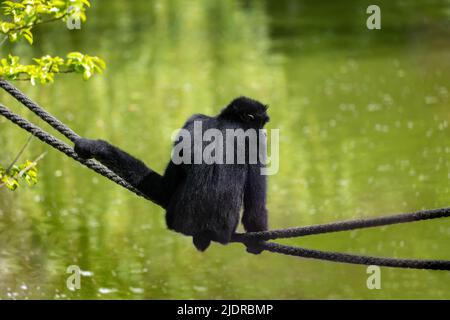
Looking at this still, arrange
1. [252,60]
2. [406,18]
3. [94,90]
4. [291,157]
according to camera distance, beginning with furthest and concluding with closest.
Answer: [406,18], [252,60], [94,90], [291,157]

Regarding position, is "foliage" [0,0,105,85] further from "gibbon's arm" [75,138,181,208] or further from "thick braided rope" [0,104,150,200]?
"gibbon's arm" [75,138,181,208]

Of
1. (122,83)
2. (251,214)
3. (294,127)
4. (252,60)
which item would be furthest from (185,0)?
(251,214)

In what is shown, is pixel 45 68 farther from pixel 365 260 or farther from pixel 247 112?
pixel 365 260

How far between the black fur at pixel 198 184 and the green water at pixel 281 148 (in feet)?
16.1

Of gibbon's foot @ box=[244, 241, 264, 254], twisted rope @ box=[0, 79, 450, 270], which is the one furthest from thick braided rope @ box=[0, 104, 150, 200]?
gibbon's foot @ box=[244, 241, 264, 254]

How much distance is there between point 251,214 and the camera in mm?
5902

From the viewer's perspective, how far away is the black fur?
17.8 feet

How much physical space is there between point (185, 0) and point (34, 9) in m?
34.4

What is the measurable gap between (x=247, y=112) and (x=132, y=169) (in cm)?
88

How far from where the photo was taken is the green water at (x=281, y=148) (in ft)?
35.8

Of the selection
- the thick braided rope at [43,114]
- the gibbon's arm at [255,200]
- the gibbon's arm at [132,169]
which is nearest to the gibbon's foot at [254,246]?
the gibbon's arm at [255,200]

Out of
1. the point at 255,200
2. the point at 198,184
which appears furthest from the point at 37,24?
the point at 255,200

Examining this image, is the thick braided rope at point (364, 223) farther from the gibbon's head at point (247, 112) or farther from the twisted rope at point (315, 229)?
the gibbon's head at point (247, 112)
